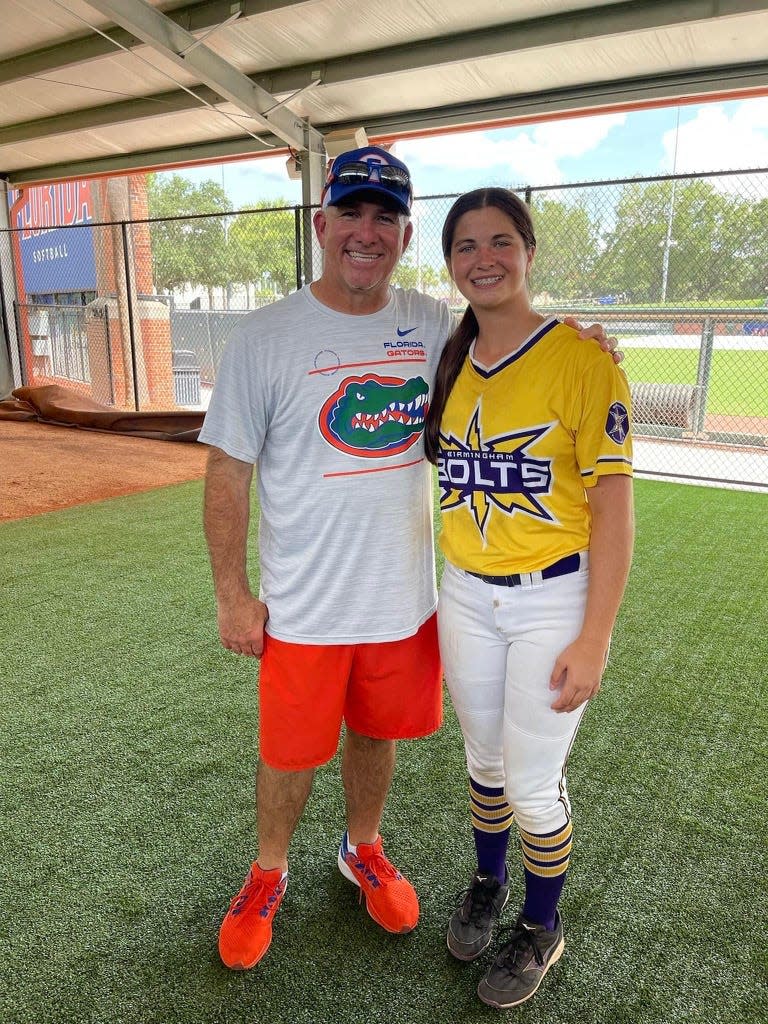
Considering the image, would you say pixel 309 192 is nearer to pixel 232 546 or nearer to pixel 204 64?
pixel 204 64

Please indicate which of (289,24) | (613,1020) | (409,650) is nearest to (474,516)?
(409,650)

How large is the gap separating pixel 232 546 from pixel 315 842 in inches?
38.3

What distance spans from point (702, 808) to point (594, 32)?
6.19 m

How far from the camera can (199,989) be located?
60.8 inches

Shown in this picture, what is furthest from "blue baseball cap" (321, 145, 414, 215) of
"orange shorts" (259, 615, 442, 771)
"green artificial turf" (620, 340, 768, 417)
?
"green artificial turf" (620, 340, 768, 417)

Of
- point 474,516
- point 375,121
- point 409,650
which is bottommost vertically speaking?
point 409,650

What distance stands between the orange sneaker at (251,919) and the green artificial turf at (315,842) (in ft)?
0.13

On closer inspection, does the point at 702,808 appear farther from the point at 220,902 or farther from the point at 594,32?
the point at 594,32

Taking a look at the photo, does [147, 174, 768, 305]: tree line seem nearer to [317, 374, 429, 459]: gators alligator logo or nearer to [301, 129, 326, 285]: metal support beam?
[301, 129, 326, 285]: metal support beam

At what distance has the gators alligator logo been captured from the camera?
152 centimetres

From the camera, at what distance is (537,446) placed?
1.40 metres

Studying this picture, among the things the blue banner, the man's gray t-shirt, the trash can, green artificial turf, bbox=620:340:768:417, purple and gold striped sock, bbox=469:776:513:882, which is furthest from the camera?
the blue banner

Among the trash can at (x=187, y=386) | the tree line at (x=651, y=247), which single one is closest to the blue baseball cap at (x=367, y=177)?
the tree line at (x=651, y=247)

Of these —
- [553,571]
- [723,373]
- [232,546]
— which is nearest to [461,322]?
[553,571]
